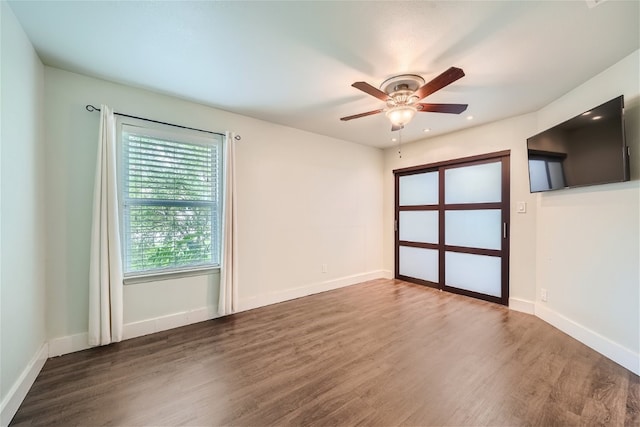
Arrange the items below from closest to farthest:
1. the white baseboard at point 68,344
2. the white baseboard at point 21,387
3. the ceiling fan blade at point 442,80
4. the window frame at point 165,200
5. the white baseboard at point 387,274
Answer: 1. the white baseboard at point 21,387
2. the ceiling fan blade at point 442,80
3. the white baseboard at point 68,344
4. the window frame at point 165,200
5. the white baseboard at point 387,274

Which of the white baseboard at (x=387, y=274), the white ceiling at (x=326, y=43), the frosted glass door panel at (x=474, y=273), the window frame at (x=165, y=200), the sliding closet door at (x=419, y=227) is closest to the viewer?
the white ceiling at (x=326, y=43)

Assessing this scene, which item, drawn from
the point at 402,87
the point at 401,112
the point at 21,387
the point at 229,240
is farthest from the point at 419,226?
the point at 21,387

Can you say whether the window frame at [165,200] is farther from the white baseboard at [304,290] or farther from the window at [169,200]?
the white baseboard at [304,290]

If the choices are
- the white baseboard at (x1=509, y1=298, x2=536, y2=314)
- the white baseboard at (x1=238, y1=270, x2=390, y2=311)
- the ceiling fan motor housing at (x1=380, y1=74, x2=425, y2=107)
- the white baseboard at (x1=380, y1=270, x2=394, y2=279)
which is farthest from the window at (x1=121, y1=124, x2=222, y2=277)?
the white baseboard at (x1=509, y1=298, x2=536, y2=314)

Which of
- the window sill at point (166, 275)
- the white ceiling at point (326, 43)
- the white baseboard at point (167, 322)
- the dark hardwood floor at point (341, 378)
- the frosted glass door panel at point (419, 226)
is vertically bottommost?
the dark hardwood floor at point (341, 378)

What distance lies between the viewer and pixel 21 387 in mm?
1750

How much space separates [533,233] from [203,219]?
4139 mm

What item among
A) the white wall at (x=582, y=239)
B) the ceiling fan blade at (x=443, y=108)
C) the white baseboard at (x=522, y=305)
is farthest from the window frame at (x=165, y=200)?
the white baseboard at (x=522, y=305)

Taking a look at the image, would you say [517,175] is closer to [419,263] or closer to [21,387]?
[419,263]

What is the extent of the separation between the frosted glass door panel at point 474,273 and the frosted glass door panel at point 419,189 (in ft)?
3.27

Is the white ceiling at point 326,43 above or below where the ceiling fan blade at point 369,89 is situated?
above

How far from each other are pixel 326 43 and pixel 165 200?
2.27 metres

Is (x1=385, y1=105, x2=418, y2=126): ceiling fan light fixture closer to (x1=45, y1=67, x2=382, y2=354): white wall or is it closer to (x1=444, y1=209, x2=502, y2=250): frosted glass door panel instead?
(x1=45, y1=67, x2=382, y2=354): white wall

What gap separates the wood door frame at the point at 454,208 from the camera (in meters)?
3.59
